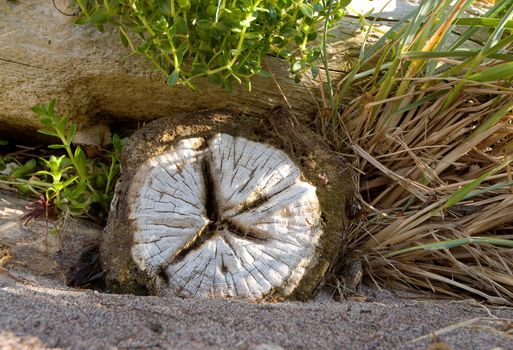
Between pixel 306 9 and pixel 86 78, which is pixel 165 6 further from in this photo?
pixel 86 78

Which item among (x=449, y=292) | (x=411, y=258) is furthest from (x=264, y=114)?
(x=449, y=292)

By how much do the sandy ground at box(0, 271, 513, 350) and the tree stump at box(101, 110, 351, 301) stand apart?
23 centimetres

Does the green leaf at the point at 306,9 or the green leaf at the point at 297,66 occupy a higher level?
the green leaf at the point at 306,9

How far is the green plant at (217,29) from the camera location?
2.07 metres

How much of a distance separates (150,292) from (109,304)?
0.37 m

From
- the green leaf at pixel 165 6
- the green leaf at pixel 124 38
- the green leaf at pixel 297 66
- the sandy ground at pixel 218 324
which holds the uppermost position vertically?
the green leaf at pixel 165 6

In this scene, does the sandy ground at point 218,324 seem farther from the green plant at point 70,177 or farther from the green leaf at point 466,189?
the green plant at point 70,177

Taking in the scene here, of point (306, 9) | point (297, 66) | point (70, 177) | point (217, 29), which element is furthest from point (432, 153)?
point (70, 177)

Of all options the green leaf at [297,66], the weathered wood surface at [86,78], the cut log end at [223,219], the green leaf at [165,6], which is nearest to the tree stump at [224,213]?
the cut log end at [223,219]

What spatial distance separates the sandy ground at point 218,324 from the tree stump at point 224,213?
23cm

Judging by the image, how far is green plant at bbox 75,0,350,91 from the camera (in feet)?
6.81

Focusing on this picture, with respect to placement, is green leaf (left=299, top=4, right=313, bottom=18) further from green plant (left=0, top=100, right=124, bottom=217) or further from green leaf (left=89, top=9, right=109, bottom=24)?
green plant (left=0, top=100, right=124, bottom=217)

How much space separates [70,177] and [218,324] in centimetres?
137

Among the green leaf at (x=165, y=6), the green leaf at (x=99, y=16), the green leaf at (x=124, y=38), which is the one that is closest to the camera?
the green leaf at (x=165, y=6)
